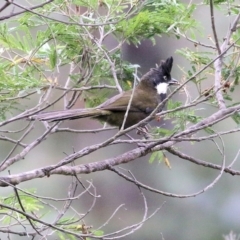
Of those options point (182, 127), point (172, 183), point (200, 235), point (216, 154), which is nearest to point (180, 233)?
point (200, 235)

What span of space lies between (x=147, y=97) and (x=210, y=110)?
229 cm

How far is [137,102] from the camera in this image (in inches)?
137

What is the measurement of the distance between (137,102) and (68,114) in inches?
31.3

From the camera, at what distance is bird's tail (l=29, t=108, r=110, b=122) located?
8.27 feet

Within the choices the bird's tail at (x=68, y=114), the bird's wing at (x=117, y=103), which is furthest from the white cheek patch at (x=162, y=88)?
the bird's tail at (x=68, y=114)

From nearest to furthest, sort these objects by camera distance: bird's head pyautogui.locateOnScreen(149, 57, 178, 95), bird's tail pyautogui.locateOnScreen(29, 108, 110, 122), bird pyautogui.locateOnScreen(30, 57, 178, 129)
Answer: bird's tail pyautogui.locateOnScreen(29, 108, 110, 122), bird pyautogui.locateOnScreen(30, 57, 178, 129), bird's head pyautogui.locateOnScreen(149, 57, 178, 95)

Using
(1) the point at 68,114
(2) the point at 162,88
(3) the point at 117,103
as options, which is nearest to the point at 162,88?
(2) the point at 162,88

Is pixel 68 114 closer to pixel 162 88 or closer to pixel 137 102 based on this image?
pixel 137 102

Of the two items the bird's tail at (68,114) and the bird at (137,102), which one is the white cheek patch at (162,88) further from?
the bird's tail at (68,114)

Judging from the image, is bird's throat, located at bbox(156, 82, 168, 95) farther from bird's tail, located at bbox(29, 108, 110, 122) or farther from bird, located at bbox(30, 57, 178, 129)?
bird's tail, located at bbox(29, 108, 110, 122)

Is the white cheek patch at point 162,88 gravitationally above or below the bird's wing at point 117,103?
above

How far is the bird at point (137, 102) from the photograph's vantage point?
319cm

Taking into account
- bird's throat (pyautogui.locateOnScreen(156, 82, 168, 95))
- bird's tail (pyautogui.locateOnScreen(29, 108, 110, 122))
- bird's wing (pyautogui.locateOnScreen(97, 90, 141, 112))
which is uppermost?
bird's throat (pyautogui.locateOnScreen(156, 82, 168, 95))

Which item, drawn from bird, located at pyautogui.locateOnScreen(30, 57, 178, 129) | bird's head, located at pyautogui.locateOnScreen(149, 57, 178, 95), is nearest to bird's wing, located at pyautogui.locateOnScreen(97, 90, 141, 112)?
bird, located at pyautogui.locateOnScreen(30, 57, 178, 129)
